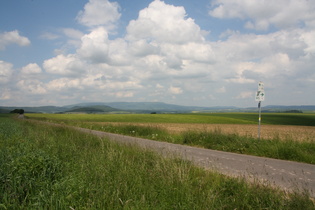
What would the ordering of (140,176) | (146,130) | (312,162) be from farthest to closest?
(146,130) → (312,162) → (140,176)

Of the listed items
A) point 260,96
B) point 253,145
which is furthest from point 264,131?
point 253,145

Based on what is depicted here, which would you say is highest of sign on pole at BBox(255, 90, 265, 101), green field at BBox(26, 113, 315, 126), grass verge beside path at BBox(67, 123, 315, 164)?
sign on pole at BBox(255, 90, 265, 101)

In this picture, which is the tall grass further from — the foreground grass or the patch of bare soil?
the foreground grass

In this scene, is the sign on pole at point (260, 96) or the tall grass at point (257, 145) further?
the sign on pole at point (260, 96)

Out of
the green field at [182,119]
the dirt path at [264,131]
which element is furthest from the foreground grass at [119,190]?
the green field at [182,119]

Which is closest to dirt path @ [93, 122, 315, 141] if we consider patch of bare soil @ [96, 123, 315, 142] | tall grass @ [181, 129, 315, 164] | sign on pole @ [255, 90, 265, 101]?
patch of bare soil @ [96, 123, 315, 142]

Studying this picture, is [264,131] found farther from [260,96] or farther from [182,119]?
[182,119]

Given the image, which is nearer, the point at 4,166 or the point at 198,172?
the point at 4,166

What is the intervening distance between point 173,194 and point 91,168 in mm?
2384

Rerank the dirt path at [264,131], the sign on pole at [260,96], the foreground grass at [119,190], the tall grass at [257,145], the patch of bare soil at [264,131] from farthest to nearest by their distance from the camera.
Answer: the sign on pole at [260,96]
the dirt path at [264,131]
the patch of bare soil at [264,131]
the tall grass at [257,145]
the foreground grass at [119,190]

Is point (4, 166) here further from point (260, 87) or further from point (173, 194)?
point (260, 87)

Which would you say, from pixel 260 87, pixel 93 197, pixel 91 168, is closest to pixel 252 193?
pixel 93 197

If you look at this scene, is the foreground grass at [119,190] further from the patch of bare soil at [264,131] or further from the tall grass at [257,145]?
the patch of bare soil at [264,131]

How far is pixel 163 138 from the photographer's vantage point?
1850cm
